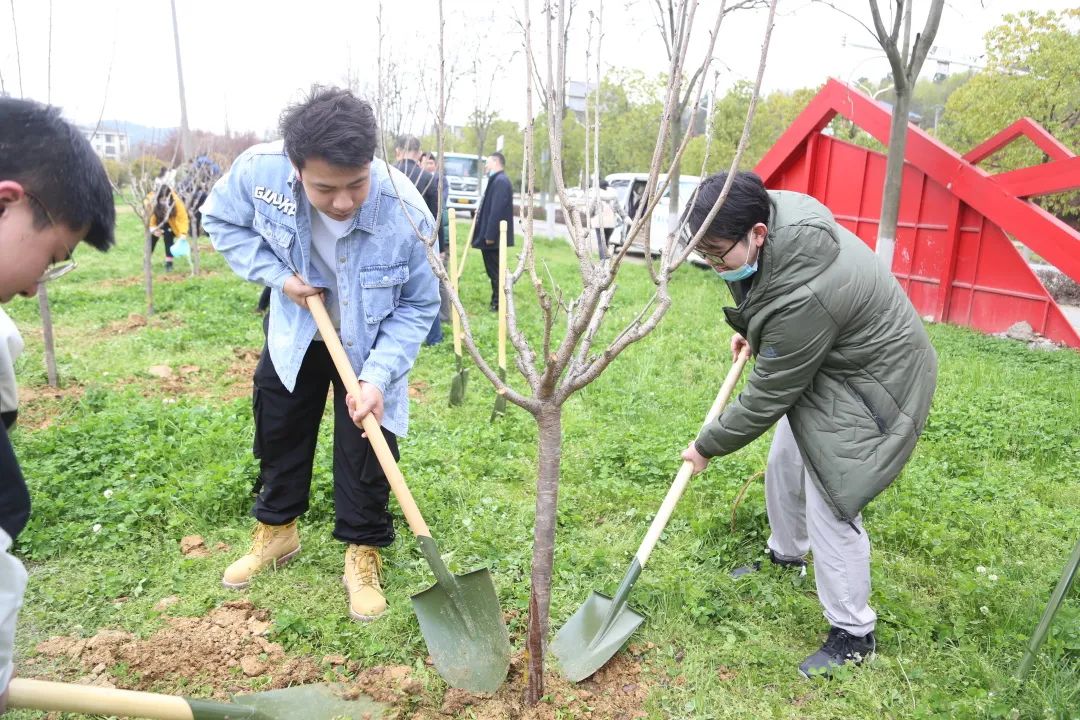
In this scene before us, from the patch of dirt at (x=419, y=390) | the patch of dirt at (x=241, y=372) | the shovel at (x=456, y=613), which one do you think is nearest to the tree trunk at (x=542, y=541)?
the shovel at (x=456, y=613)

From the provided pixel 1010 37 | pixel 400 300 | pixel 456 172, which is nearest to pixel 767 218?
pixel 400 300

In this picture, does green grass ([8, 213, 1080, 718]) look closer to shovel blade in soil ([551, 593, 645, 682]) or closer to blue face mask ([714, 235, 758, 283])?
shovel blade in soil ([551, 593, 645, 682])

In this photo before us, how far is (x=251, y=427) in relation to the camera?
13.6 feet

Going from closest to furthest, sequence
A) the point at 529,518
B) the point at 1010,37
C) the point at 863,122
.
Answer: the point at 529,518, the point at 863,122, the point at 1010,37

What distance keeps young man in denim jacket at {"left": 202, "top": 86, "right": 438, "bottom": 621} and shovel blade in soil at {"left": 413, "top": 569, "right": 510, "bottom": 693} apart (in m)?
0.36

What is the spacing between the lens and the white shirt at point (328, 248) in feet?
8.02

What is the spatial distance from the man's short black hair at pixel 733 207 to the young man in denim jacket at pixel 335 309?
878mm

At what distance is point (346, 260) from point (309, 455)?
2.59ft

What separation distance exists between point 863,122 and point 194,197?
943 centimetres

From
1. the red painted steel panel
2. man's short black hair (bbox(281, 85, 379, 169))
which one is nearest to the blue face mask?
man's short black hair (bbox(281, 85, 379, 169))

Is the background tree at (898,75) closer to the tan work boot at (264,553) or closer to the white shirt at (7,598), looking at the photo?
the tan work boot at (264,553)

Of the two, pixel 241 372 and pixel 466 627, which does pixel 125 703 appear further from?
pixel 241 372

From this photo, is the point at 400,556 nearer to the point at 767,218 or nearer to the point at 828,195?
the point at 767,218

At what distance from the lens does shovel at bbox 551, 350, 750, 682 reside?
2348mm
